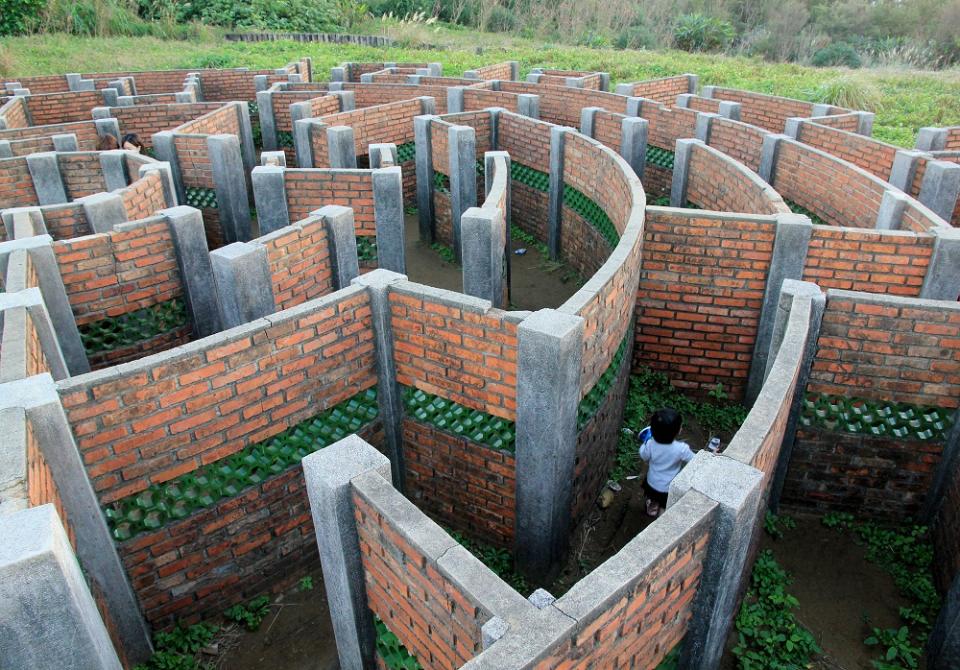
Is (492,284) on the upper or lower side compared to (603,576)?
lower

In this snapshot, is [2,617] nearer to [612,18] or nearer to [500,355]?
[500,355]

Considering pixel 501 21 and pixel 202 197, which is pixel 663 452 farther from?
pixel 501 21

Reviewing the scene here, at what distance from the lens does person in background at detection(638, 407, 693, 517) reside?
471cm

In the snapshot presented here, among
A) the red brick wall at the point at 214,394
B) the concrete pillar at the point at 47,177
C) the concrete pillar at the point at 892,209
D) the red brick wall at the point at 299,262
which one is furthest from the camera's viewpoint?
the concrete pillar at the point at 47,177

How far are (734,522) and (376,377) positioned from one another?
265cm

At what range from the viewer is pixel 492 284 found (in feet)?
20.7

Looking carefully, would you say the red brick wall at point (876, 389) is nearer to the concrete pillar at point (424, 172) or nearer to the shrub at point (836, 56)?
the concrete pillar at point (424, 172)

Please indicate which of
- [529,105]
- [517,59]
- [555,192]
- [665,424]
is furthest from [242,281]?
[517,59]

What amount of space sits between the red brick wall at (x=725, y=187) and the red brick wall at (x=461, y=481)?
3.41 metres

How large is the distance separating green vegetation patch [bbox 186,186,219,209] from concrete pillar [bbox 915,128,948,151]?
365 inches

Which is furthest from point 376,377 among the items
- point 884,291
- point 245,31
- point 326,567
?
point 245,31

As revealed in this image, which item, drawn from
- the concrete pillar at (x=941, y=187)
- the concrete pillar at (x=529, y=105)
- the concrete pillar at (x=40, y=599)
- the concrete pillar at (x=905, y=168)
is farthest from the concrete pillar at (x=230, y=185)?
the concrete pillar at (x=941, y=187)

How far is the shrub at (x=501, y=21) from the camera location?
30.3 m

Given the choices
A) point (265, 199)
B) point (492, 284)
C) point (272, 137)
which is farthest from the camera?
point (272, 137)
